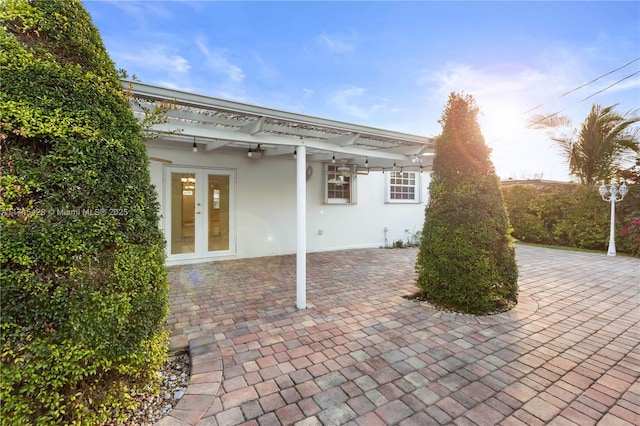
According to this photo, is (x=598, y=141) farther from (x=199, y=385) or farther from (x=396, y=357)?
(x=199, y=385)

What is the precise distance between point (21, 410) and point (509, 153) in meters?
16.1

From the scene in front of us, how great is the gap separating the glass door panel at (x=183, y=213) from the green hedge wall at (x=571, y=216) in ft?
38.6

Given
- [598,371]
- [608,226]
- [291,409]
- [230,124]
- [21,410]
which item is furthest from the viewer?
[608,226]

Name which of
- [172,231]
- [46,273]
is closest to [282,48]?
[172,231]

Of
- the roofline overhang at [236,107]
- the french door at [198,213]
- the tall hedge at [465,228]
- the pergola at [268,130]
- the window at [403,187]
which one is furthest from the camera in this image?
the window at [403,187]

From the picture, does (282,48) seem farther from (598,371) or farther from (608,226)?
(608,226)

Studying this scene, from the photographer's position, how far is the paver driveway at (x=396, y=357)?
209 centimetres

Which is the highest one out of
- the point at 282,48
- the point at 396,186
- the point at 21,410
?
the point at 282,48

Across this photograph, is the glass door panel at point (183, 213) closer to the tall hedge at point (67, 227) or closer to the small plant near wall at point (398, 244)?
the tall hedge at point (67, 227)

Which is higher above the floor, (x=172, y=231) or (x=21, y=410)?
(x=172, y=231)

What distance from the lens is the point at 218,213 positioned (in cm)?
695

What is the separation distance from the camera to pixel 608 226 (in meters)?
9.17

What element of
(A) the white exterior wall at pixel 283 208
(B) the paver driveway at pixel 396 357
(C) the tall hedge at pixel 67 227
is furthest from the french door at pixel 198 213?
(C) the tall hedge at pixel 67 227

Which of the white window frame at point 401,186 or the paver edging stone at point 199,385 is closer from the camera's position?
the paver edging stone at point 199,385
